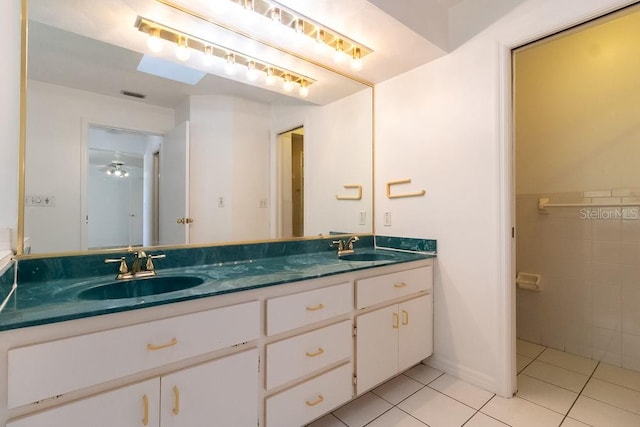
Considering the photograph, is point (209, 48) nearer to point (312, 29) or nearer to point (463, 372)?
point (312, 29)

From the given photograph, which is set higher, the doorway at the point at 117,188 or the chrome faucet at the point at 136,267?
the doorway at the point at 117,188

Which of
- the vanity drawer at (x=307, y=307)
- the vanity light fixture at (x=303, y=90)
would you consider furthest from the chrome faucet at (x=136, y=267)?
the vanity light fixture at (x=303, y=90)

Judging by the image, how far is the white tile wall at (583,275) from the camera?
2029mm

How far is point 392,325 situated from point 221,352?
1028mm

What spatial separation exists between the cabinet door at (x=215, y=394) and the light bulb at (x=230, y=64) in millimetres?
1629

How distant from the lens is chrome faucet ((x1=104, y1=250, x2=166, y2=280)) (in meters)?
1.32

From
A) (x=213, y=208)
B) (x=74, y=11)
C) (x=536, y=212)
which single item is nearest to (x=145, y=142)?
(x=213, y=208)

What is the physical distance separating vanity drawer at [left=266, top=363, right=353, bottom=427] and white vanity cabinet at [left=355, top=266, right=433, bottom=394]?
11 centimetres

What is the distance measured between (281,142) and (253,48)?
0.60m

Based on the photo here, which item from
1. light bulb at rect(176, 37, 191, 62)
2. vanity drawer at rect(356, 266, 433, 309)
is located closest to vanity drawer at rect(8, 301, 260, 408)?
vanity drawer at rect(356, 266, 433, 309)

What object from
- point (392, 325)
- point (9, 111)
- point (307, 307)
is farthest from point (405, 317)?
point (9, 111)

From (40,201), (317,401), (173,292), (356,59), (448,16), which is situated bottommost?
(317,401)

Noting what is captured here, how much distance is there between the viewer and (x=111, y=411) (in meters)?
0.88

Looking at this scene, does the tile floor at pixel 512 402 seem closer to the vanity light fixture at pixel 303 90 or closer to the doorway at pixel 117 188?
the doorway at pixel 117 188
